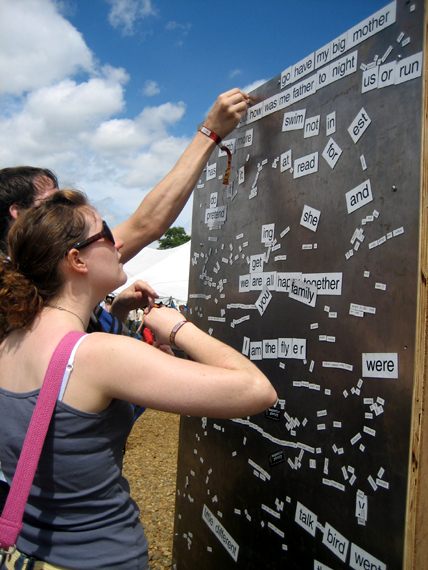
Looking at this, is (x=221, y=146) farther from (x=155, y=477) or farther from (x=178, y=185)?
(x=155, y=477)

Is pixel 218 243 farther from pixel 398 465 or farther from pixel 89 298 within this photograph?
pixel 398 465

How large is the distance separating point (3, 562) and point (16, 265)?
0.88m

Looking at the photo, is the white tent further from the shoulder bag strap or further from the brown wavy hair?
the shoulder bag strap

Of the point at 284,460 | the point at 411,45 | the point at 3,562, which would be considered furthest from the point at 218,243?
the point at 3,562

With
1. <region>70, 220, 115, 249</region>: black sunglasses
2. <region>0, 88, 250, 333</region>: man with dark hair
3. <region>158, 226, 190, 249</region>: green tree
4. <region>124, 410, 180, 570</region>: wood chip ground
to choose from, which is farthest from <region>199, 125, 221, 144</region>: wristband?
<region>158, 226, 190, 249</region>: green tree

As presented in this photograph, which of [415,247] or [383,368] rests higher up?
[415,247]

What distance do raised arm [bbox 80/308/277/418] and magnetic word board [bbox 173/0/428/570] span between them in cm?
54

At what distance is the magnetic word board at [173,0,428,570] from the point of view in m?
1.66

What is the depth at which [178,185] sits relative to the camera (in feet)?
7.93

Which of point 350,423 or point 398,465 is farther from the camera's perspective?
point 350,423

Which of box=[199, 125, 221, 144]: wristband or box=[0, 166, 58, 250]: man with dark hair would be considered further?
box=[199, 125, 221, 144]: wristband

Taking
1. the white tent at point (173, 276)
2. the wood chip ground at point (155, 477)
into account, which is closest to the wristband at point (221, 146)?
the wood chip ground at point (155, 477)

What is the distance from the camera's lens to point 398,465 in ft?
5.32

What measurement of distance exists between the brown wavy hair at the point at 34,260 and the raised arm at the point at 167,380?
11.0 inches
